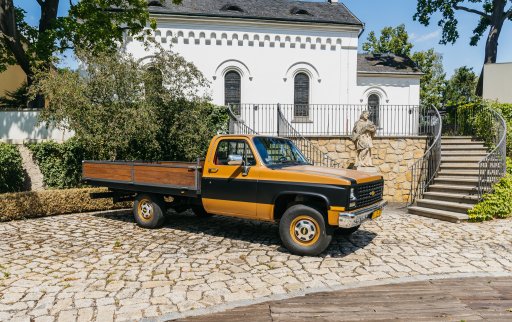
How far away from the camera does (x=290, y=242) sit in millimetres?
6355

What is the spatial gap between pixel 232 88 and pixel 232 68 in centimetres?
111

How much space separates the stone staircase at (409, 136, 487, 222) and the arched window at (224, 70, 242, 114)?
10.8 meters

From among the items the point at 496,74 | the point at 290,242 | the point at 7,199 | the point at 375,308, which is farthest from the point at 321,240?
the point at 496,74

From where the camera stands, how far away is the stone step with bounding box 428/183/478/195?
34.9 feet

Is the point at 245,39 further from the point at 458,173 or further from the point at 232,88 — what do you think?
the point at 458,173

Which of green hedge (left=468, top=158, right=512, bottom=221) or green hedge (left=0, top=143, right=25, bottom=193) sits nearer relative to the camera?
green hedge (left=468, top=158, right=512, bottom=221)

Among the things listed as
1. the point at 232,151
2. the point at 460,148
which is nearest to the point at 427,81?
the point at 460,148

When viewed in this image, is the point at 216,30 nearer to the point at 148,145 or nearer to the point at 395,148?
the point at 148,145

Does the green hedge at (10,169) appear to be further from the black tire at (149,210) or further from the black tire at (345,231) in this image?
the black tire at (345,231)

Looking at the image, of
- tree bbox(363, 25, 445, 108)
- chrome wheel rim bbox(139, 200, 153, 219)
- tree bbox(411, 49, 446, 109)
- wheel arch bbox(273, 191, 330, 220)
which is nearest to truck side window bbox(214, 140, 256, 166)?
wheel arch bbox(273, 191, 330, 220)

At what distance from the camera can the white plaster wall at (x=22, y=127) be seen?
1315 centimetres

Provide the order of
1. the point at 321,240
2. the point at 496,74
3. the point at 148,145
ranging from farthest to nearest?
the point at 496,74 → the point at 148,145 → the point at 321,240

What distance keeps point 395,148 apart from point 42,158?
13.1 m

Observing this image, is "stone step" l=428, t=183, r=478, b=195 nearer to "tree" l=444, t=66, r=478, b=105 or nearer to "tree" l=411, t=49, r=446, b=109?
"tree" l=411, t=49, r=446, b=109
